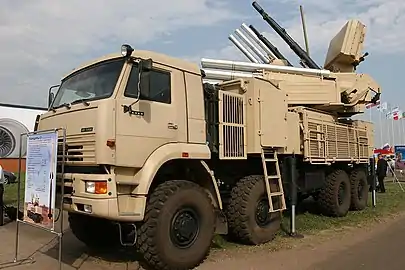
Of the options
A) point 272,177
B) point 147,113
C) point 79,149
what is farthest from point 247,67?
point 79,149

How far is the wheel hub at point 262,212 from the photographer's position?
793cm

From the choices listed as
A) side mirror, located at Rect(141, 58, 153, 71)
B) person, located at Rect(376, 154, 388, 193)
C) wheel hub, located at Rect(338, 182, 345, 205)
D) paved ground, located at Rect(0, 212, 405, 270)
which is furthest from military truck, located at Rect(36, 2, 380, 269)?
person, located at Rect(376, 154, 388, 193)

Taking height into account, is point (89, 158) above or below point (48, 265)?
above

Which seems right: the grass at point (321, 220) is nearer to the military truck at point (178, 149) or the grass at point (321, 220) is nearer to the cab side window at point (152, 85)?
the military truck at point (178, 149)

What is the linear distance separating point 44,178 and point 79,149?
59cm

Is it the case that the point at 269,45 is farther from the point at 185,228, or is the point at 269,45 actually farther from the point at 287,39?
the point at 185,228

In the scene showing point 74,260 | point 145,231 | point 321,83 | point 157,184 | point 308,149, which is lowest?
point 74,260

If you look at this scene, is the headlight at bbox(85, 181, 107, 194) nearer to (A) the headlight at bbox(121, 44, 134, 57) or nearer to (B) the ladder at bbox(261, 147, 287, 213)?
(A) the headlight at bbox(121, 44, 134, 57)

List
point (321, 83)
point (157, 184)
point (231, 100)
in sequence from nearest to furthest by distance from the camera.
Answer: point (157, 184) < point (231, 100) < point (321, 83)

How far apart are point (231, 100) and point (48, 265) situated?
12.9 feet

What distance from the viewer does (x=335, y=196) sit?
10.8 m

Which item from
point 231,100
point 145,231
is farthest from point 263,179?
point 145,231

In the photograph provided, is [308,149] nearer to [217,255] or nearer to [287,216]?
[287,216]

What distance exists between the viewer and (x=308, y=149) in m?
9.59
